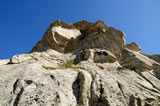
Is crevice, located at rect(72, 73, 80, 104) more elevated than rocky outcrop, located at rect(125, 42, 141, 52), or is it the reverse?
rocky outcrop, located at rect(125, 42, 141, 52)

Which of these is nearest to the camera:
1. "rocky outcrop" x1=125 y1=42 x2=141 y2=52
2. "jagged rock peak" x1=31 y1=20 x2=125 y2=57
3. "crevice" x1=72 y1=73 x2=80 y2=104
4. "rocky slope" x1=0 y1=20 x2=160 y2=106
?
"rocky slope" x1=0 y1=20 x2=160 y2=106

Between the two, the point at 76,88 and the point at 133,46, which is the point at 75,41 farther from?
the point at 76,88

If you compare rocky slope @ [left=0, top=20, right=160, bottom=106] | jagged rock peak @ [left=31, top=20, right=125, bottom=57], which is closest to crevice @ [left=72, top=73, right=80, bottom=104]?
rocky slope @ [left=0, top=20, right=160, bottom=106]

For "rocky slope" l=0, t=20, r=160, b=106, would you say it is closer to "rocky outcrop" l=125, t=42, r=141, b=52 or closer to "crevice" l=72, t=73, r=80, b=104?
"crevice" l=72, t=73, r=80, b=104

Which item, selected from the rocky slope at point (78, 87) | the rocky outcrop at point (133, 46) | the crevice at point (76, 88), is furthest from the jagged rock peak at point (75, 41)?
the crevice at point (76, 88)

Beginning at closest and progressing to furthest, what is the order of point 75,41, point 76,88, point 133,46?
1. point 76,88
2. point 75,41
3. point 133,46

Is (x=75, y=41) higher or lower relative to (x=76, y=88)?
higher

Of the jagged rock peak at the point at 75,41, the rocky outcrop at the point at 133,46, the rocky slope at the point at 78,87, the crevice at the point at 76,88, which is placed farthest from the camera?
the rocky outcrop at the point at 133,46

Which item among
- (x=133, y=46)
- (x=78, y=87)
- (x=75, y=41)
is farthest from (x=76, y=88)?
(x=133, y=46)

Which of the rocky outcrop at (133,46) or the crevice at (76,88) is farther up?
the rocky outcrop at (133,46)

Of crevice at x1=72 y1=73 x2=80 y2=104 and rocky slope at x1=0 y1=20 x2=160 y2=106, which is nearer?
A: rocky slope at x1=0 y1=20 x2=160 y2=106

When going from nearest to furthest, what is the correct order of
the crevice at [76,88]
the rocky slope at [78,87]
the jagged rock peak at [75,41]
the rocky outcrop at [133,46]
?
1. the rocky slope at [78,87]
2. the crevice at [76,88]
3. the jagged rock peak at [75,41]
4. the rocky outcrop at [133,46]

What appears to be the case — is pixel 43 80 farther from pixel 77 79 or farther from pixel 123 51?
pixel 123 51

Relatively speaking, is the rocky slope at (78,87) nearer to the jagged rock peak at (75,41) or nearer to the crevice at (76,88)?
the crevice at (76,88)
